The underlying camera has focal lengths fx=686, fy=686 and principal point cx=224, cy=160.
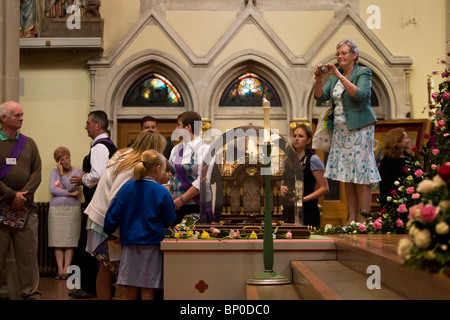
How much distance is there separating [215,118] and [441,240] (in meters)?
8.28

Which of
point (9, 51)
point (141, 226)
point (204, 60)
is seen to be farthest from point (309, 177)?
point (204, 60)

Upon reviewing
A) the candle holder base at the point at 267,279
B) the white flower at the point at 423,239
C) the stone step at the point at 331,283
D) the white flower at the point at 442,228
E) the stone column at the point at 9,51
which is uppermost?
the stone column at the point at 9,51

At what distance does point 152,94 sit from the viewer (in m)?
10.7

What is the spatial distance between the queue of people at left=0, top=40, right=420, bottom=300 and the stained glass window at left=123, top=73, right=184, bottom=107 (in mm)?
3503

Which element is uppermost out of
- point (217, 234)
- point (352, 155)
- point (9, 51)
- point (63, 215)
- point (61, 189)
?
point (9, 51)

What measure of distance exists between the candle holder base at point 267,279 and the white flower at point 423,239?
1.42 metres

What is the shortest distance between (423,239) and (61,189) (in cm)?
802

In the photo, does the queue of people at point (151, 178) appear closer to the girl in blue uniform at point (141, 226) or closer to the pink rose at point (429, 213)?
the girl in blue uniform at point (141, 226)

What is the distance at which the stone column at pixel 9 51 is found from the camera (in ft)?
22.9

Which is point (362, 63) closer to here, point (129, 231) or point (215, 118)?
point (215, 118)

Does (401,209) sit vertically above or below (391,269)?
above

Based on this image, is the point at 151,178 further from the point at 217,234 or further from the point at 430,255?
the point at 430,255

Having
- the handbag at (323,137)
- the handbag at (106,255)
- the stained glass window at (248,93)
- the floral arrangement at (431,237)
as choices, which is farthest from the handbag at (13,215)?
the stained glass window at (248,93)

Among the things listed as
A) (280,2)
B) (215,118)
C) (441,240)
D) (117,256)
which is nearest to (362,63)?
(280,2)
